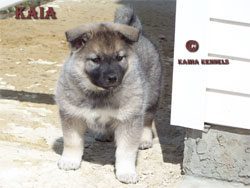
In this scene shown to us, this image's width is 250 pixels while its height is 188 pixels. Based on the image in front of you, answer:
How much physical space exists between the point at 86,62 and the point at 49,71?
374 cm

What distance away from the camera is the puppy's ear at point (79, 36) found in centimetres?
415

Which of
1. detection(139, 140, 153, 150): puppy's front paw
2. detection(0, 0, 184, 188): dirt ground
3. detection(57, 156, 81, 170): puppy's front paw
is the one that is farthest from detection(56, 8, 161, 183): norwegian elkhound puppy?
detection(139, 140, 153, 150): puppy's front paw

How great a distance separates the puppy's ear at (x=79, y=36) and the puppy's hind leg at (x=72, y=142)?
0.67 meters

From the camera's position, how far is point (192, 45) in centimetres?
421

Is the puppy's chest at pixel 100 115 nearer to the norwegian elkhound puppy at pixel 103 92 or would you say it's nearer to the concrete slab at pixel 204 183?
the norwegian elkhound puppy at pixel 103 92

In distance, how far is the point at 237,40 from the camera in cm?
407

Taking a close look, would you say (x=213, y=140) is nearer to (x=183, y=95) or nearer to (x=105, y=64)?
(x=183, y=95)

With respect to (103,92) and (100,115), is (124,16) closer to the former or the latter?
(103,92)

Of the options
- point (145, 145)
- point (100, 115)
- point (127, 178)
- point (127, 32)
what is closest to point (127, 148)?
point (127, 178)

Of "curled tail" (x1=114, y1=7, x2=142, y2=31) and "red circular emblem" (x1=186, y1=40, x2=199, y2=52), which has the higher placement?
"red circular emblem" (x1=186, y1=40, x2=199, y2=52)

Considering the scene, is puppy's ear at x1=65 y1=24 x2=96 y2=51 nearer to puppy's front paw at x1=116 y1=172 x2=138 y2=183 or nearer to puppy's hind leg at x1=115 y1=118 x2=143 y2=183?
puppy's hind leg at x1=115 y1=118 x2=143 y2=183

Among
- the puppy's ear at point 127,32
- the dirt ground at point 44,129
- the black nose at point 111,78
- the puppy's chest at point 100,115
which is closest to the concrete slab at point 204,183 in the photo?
the dirt ground at point 44,129

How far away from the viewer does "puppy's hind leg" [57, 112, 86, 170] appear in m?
4.46

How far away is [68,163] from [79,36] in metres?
1.23
